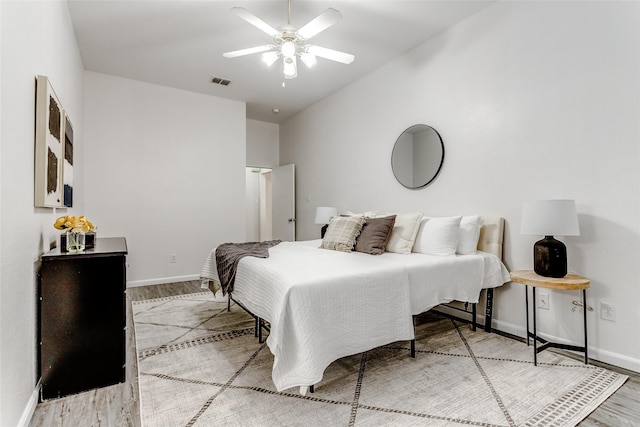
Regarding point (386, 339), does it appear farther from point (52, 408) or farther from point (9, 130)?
point (9, 130)

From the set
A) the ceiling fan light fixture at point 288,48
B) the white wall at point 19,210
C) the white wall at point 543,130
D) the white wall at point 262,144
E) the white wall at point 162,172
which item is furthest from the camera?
the white wall at point 262,144

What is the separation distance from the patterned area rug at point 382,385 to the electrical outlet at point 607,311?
349 mm

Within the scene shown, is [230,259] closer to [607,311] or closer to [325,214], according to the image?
[325,214]

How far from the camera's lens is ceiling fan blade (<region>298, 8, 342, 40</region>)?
222cm

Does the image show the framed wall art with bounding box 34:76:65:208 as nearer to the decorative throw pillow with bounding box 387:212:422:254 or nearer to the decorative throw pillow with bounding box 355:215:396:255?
the decorative throw pillow with bounding box 355:215:396:255

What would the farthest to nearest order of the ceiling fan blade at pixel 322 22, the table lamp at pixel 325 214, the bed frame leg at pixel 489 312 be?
the table lamp at pixel 325 214, the bed frame leg at pixel 489 312, the ceiling fan blade at pixel 322 22

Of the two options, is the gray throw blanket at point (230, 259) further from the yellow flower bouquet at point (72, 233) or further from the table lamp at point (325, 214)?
the table lamp at point (325, 214)

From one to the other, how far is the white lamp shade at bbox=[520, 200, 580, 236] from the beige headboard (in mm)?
523

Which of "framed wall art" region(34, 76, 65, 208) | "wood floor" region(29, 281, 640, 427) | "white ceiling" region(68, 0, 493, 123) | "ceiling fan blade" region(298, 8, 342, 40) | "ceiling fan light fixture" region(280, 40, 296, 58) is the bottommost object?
"wood floor" region(29, 281, 640, 427)

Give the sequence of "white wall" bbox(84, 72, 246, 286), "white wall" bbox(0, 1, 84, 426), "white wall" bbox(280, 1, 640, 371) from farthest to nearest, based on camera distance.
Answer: "white wall" bbox(84, 72, 246, 286) → "white wall" bbox(280, 1, 640, 371) → "white wall" bbox(0, 1, 84, 426)

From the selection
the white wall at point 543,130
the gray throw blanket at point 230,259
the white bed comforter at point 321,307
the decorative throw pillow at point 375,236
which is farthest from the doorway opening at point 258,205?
the white bed comforter at point 321,307

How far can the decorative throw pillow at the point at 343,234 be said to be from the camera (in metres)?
2.92

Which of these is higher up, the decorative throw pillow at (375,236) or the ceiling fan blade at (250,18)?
the ceiling fan blade at (250,18)

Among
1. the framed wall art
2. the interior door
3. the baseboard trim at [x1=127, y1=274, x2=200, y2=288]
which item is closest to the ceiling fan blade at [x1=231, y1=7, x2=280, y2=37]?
the framed wall art
